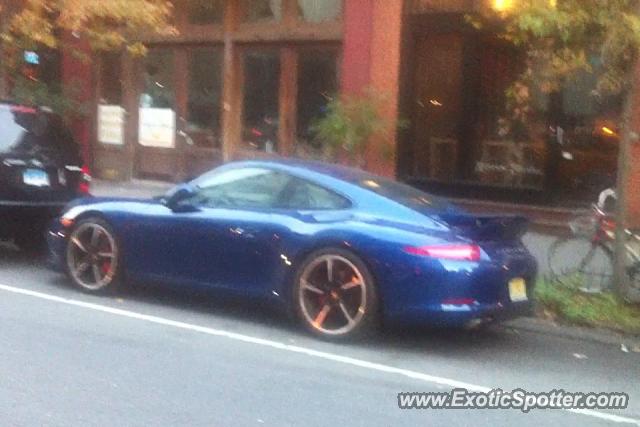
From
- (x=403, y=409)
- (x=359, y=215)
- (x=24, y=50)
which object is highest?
(x=24, y=50)

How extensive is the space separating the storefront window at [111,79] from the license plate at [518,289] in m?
13.0

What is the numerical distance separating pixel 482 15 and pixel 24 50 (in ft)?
24.5

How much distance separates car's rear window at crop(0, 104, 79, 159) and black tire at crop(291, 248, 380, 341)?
422cm

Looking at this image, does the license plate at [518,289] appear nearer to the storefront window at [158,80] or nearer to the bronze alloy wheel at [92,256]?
the bronze alloy wheel at [92,256]

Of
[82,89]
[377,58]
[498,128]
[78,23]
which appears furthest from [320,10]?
[82,89]

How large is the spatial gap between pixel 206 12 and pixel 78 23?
4.27m

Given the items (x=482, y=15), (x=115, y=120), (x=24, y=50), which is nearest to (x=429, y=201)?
(x=482, y=15)

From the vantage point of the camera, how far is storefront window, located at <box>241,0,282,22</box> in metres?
17.2

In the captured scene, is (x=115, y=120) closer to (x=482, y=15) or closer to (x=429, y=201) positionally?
(x=482, y=15)

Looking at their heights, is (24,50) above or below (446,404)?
above

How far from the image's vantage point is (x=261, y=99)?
17.6 meters

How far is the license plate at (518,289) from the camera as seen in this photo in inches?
312

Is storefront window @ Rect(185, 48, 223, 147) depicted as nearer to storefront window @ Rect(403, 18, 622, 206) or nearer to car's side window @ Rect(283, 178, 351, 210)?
storefront window @ Rect(403, 18, 622, 206)

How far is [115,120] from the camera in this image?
1966 cm
